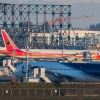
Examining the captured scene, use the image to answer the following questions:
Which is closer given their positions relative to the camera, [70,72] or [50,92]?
[50,92]

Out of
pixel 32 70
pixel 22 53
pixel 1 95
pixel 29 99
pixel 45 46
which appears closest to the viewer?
pixel 29 99

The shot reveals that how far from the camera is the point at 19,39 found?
169000 mm

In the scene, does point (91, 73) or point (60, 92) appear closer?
point (60, 92)

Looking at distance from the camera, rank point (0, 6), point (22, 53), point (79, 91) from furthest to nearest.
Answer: point (0, 6) < point (22, 53) < point (79, 91)

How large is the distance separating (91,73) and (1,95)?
16.2 meters

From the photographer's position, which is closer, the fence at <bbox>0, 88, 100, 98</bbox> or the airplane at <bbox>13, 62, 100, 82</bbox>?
the fence at <bbox>0, 88, 100, 98</bbox>

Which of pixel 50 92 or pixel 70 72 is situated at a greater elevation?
pixel 70 72

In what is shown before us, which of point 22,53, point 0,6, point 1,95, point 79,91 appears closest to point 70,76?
point 79,91

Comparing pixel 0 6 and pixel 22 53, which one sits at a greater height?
pixel 0 6

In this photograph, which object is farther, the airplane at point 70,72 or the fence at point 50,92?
the airplane at point 70,72

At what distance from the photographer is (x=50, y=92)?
51.4 meters

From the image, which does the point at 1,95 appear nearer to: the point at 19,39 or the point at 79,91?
the point at 79,91

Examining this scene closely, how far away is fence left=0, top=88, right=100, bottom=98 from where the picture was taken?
50.2m

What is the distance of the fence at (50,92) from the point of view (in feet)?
165
